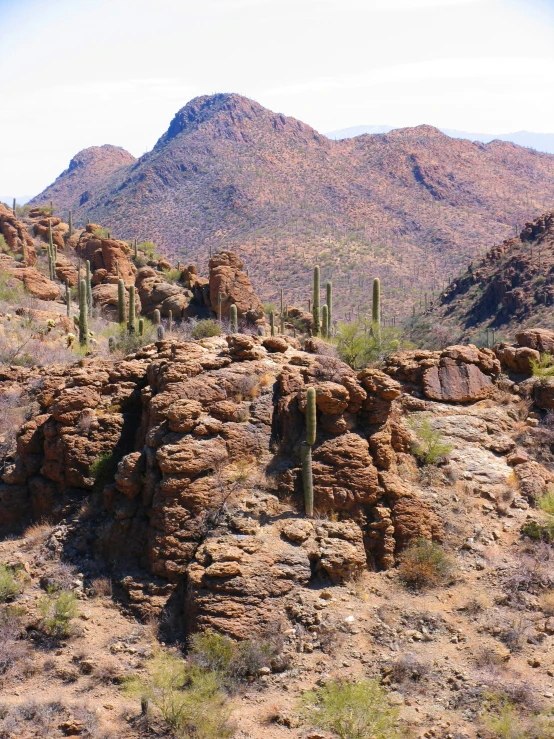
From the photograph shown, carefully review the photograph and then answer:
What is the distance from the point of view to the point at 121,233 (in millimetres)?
78125

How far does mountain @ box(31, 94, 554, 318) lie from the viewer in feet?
239

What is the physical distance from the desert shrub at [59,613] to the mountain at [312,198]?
153ft

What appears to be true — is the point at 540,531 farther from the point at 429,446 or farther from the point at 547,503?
the point at 429,446

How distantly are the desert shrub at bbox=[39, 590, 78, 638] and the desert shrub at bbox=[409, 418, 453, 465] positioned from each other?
Result: 22.4 feet

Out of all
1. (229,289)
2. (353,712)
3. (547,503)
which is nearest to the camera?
(353,712)

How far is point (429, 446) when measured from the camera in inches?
Answer: 568

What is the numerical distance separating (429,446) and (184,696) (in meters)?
6.91

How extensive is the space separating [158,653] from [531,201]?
323 feet

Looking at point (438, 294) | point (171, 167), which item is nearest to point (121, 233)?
point (171, 167)

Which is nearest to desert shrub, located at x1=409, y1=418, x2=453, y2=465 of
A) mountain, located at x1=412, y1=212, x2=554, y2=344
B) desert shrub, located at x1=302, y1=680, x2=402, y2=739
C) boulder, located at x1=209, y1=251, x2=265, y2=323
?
desert shrub, located at x1=302, y1=680, x2=402, y2=739

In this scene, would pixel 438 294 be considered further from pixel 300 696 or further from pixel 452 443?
pixel 300 696

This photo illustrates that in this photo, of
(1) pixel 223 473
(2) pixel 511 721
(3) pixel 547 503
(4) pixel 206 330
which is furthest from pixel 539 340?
(4) pixel 206 330

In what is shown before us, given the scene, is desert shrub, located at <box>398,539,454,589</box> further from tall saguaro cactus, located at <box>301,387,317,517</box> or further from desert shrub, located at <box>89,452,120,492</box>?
desert shrub, located at <box>89,452,120,492</box>

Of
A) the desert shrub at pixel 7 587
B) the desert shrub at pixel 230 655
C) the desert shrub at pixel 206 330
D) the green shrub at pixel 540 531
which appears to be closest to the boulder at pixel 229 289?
the desert shrub at pixel 206 330
